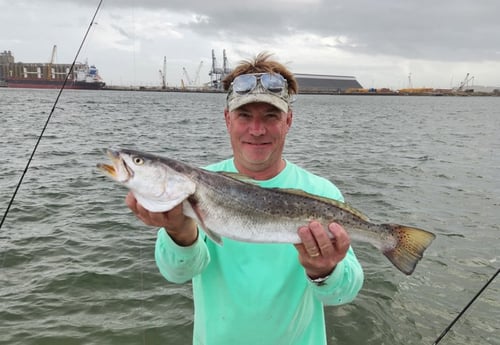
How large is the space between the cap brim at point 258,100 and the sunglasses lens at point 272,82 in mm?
74

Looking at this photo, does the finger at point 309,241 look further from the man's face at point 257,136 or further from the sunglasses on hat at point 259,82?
the sunglasses on hat at point 259,82

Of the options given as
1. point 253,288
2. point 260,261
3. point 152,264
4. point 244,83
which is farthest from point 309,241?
point 152,264

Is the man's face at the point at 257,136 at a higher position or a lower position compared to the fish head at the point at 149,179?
higher

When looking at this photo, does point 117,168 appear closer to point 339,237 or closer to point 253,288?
point 253,288

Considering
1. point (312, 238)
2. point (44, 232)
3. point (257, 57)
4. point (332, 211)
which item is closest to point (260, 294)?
point (312, 238)

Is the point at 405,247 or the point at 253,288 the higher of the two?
the point at 405,247

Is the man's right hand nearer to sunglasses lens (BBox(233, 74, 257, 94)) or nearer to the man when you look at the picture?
the man

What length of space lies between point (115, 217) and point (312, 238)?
29.3 feet

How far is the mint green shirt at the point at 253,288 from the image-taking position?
9.60 ft

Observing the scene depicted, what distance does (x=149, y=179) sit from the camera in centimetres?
273

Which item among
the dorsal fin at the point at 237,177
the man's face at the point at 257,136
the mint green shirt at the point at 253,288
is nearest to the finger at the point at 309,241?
the mint green shirt at the point at 253,288

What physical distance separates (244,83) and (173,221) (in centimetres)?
130

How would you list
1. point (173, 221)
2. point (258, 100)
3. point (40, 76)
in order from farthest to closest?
point (40, 76) → point (258, 100) → point (173, 221)

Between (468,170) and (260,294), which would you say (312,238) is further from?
(468,170)
